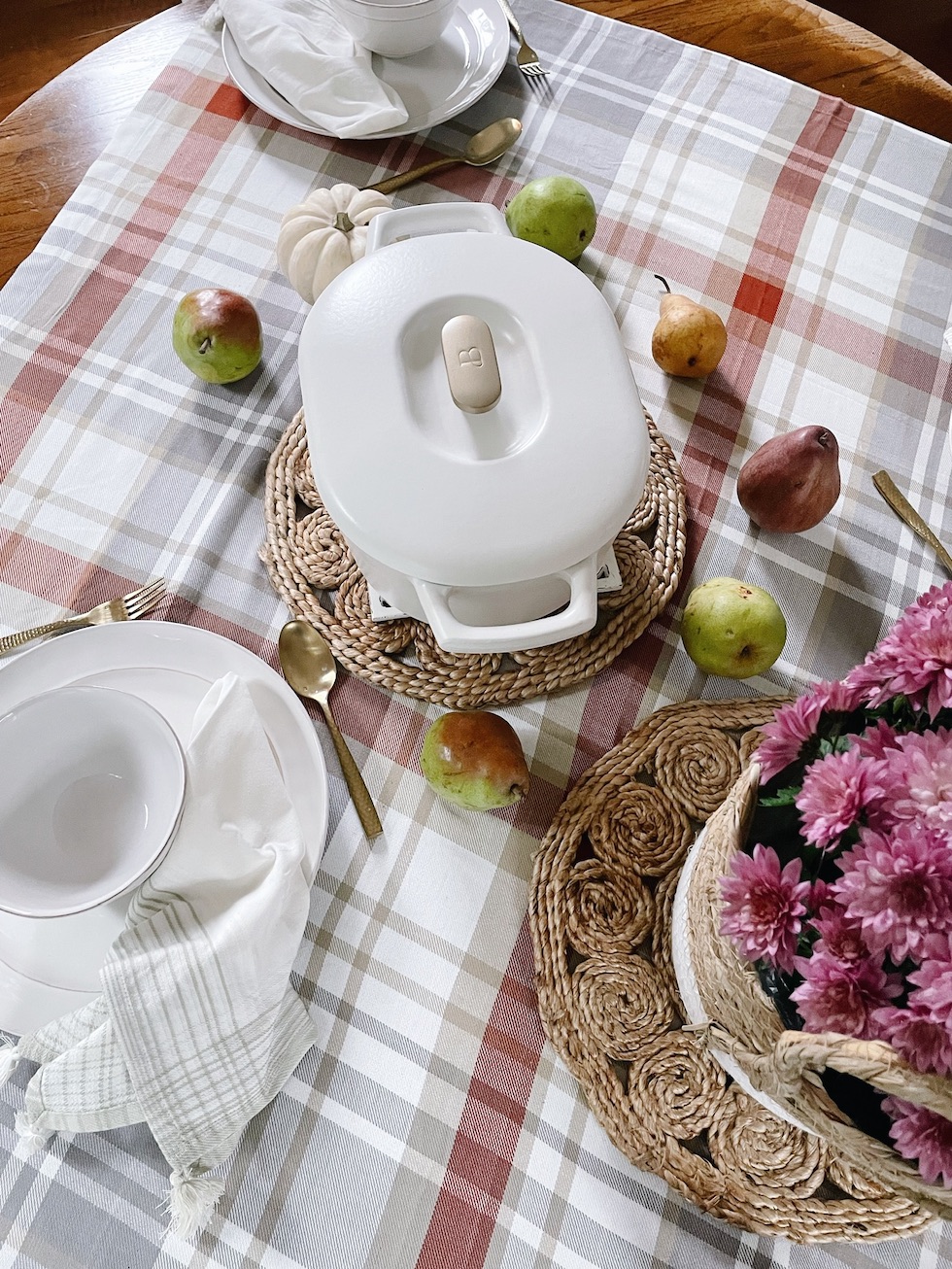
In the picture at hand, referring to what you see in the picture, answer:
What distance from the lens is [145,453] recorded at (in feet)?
2.35

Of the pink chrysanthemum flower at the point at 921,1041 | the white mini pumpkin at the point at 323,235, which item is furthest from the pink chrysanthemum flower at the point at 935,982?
the white mini pumpkin at the point at 323,235

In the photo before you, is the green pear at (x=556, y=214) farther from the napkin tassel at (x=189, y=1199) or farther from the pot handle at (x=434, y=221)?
the napkin tassel at (x=189, y=1199)

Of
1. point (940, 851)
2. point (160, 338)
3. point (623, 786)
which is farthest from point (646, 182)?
point (940, 851)

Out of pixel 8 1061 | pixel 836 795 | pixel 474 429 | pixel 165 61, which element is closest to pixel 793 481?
pixel 474 429

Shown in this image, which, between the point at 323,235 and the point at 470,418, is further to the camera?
the point at 323,235

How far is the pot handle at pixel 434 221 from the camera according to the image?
24.3 inches

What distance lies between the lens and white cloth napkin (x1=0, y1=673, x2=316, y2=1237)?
1.62ft

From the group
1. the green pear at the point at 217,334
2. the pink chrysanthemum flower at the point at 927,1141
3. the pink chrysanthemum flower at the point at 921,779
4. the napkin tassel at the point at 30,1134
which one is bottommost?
the napkin tassel at the point at 30,1134

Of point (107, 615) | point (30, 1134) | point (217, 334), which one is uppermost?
point (217, 334)

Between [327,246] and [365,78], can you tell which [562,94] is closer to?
[365,78]

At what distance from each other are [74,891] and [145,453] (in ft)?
1.22

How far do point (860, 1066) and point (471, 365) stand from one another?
383mm

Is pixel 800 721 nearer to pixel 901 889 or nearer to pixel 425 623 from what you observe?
pixel 901 889

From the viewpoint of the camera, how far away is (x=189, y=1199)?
0.50 metres
